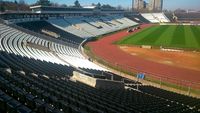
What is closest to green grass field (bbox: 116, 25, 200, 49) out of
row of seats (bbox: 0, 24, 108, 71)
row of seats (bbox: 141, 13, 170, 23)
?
row of seats (bbox: 0, 24, 108, 71)

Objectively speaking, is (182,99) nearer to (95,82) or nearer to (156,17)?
(95,82)

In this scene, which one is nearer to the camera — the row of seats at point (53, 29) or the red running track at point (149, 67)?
the red running track at point (149, 67)

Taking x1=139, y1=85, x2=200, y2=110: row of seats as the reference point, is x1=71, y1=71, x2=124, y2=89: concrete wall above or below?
above

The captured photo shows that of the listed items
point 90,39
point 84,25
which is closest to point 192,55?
point 90,39

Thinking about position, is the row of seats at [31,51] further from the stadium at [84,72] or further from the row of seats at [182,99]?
the row of seats at [182,99]

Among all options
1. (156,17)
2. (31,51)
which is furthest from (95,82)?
(156,17)

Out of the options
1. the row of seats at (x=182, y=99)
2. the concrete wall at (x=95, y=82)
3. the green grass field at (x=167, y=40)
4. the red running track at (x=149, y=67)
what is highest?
the concrete wall at (x=95, y=82)

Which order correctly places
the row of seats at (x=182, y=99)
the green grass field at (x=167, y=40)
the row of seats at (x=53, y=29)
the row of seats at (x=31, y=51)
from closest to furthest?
the row of seats at (x=182, y=99) → the row of seats at (x=31, y=51) → the row of seats at (x=53, y=29) → the green grass field at (x=167, y=40)

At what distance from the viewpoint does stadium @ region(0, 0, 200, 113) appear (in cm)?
876

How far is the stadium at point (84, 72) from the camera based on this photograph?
876 centimetres

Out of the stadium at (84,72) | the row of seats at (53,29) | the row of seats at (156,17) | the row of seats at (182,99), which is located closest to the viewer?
the stadium at (84,72)

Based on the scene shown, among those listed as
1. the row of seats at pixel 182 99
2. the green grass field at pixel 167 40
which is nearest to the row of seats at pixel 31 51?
the row of seats at pixel 182 99

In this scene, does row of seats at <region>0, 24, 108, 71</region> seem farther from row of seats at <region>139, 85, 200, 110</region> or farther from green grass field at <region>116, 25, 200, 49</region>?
green grass field at <region>116, 25, 200, 49</region>

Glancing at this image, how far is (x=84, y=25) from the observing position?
7688 cm
